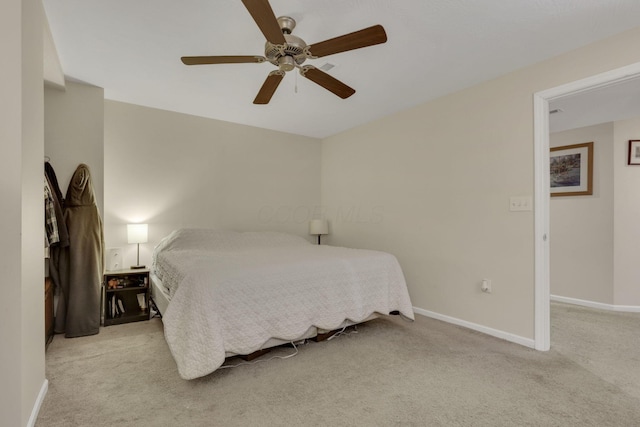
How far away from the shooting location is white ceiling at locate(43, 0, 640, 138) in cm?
187

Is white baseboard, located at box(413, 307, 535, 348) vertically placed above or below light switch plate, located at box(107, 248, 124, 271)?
below

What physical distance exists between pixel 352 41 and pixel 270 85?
0.78 meters

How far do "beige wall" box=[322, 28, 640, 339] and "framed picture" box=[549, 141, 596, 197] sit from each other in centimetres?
202

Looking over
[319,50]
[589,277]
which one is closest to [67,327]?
[319,50]

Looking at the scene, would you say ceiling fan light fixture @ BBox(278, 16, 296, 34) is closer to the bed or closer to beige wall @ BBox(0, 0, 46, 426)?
beige wall @ BBox(0, 0, 46, 426)

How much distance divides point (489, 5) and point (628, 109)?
8.62 ft

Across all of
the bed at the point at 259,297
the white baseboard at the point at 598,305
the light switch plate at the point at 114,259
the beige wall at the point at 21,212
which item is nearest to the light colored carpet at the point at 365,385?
the bed at the point at 259,297

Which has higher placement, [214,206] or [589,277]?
[214,206]

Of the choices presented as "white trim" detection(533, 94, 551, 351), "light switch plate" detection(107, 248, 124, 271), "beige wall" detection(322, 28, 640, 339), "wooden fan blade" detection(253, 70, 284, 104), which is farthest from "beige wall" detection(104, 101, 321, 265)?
"white trim" detection(533, 94, 551, 351)

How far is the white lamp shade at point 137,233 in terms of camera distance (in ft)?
10.6

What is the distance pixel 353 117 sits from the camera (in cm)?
393

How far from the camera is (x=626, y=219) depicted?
358 centimetres

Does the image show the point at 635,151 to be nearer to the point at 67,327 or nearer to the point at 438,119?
the point at 438,119

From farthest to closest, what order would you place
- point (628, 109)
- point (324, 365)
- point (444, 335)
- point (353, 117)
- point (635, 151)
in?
point (353, 117) → point (635, 151) → point (628, 109) → point (444, 335) → point (324, 365)
